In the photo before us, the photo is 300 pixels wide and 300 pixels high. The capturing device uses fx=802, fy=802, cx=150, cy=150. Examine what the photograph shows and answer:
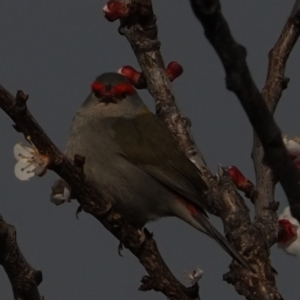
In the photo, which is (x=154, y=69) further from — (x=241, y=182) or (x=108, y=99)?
(x=108, y=99)

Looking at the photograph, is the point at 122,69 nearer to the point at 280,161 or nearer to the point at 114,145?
the point at 114,145

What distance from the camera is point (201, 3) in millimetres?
2289

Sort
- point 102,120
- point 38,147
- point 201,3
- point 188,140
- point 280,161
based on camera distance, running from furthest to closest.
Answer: point 102,120, point 188,140, point 38,147, point 280,161, point 201,3

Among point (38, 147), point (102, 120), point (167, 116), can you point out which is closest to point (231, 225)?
point (38, 147)

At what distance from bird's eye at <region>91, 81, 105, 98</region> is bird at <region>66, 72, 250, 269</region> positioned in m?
0.35

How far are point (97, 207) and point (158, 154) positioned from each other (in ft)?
7.52

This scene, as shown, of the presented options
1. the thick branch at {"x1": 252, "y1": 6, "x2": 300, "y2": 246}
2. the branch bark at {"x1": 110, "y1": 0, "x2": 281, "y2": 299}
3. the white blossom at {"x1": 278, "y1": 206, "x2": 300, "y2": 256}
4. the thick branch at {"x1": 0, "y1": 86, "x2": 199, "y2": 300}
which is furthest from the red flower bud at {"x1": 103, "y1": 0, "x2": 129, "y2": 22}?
the white blossom at {"x1": 278, "y1": 206, "x2": 300, "y2": 256}

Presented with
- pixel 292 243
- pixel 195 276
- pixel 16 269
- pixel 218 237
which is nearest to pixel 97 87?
pixel 218 237

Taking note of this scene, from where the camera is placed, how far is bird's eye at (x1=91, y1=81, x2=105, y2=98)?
303 inches

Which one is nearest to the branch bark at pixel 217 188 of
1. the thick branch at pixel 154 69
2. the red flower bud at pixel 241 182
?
the thick branch at pixel 154 69

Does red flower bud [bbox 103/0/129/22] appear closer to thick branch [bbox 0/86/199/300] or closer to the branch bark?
the branch bark

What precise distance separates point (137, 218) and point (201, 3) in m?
4.32

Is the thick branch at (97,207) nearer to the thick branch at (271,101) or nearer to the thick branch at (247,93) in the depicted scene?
the thick branch at (271,101)

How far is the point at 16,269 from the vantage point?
377cm
